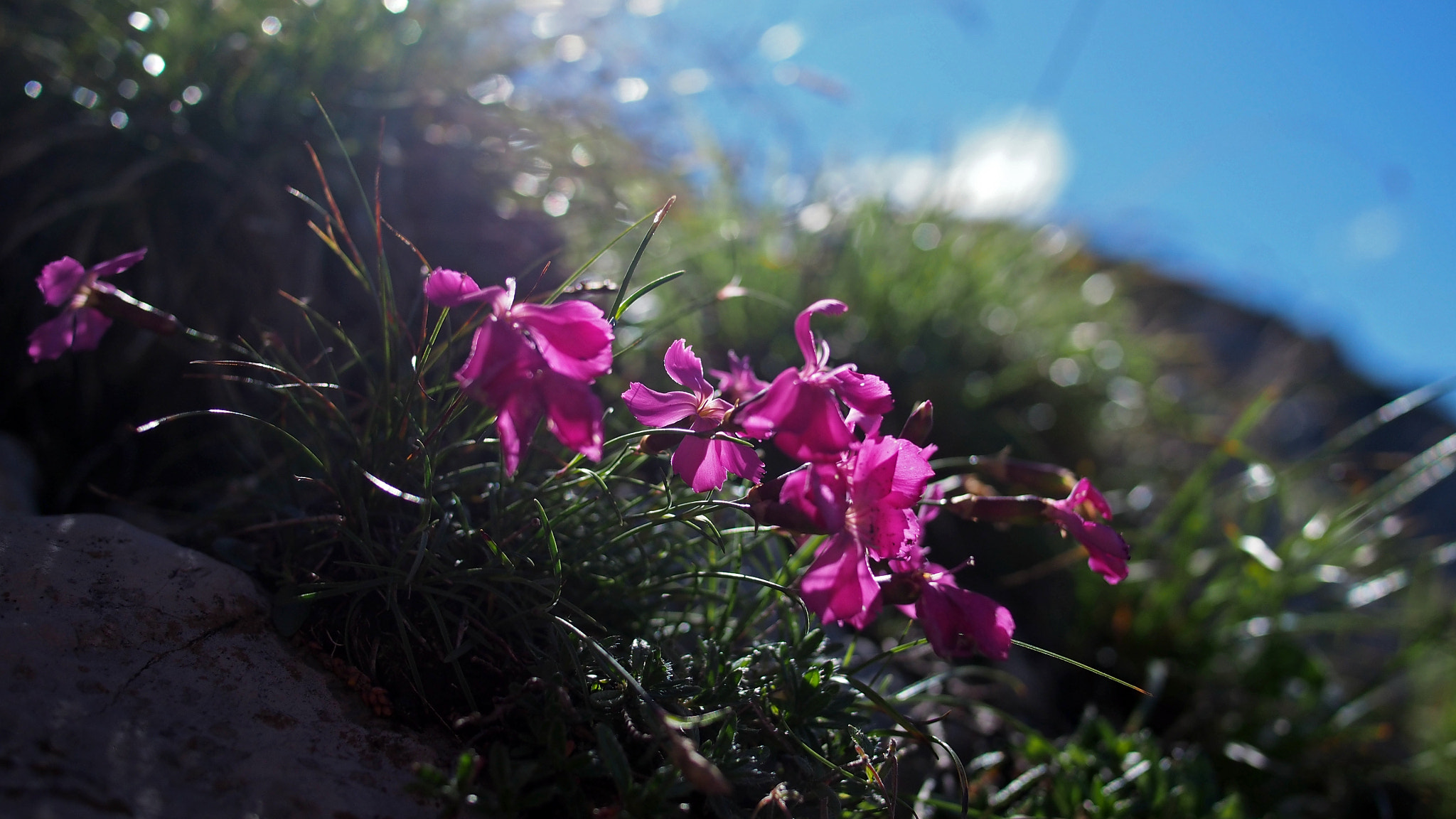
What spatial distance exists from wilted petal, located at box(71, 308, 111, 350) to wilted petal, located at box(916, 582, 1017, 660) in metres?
1.22

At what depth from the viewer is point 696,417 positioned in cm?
112

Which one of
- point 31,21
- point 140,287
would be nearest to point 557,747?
point 140,287

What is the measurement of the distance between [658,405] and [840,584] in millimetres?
357

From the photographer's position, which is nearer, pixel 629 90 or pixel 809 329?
pixel 809 329


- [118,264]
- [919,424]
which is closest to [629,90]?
[118,264]

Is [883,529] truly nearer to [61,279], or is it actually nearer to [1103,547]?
[1103,547]

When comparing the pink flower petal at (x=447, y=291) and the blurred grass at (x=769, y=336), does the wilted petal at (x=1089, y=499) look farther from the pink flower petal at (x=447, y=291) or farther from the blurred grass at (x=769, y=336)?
the pink flower petal at (x=447, y=291)

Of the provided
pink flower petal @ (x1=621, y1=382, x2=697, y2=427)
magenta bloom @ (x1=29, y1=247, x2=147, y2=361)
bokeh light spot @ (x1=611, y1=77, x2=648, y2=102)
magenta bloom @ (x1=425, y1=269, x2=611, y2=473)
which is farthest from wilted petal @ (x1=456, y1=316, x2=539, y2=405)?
bokeh light spot @ (x1=611, y1=77, x2=648, y2=102)

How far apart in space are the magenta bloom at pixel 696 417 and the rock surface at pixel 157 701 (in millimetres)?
514

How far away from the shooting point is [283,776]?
934 millimetres

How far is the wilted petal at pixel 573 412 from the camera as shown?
85 centimetres

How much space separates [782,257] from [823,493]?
2.09m

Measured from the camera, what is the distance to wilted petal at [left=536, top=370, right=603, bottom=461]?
0.85 metres

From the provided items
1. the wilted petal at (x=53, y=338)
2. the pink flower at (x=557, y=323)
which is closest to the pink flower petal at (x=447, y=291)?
the pink flower at (x=557, y=323)
